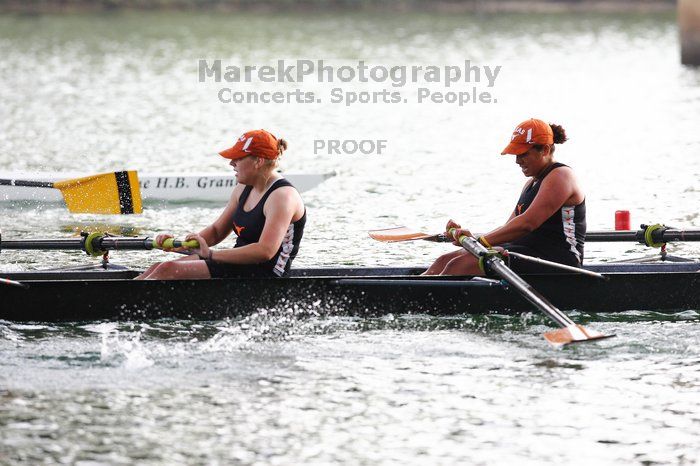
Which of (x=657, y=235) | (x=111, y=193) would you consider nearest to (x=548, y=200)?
→ (x=657, y=235)

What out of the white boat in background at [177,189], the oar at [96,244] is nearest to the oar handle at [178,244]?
the oar at [96,244]

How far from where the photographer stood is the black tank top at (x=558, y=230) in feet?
34.9

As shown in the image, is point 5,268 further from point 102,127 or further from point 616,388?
point 102,127

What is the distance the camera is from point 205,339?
33.5ft

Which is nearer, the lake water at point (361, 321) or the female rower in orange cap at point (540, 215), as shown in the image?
the lake water at point (361, 321)

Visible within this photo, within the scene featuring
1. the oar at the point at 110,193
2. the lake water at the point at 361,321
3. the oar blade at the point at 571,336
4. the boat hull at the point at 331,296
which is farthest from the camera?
the oar at the point at 110,193

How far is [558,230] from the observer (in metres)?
10.6

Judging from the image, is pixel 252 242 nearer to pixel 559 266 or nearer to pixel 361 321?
pixel 361 321

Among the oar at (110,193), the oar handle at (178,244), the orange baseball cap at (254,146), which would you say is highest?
the orange baseball cap at (254,146)

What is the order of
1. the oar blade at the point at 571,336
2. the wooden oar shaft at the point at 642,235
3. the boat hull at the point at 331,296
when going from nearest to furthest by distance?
the oar blade at the point at 571,336, the boat hull at the point at 331,296, the wooden oar shaft at the point at 642,235

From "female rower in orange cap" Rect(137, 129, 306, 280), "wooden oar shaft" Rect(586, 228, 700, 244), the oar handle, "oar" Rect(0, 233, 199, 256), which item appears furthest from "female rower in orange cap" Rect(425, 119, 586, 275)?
"oar" Rect(0, 233, 199, 256)

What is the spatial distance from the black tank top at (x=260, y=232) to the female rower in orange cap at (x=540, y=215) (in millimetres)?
1217

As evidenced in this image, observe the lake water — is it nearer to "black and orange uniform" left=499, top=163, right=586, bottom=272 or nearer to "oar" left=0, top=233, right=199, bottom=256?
"black and orange uniform" left=499, top=163, right=586, bottom=272

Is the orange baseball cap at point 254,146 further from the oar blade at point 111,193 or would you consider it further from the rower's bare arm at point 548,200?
the oar blade at point 111,193
